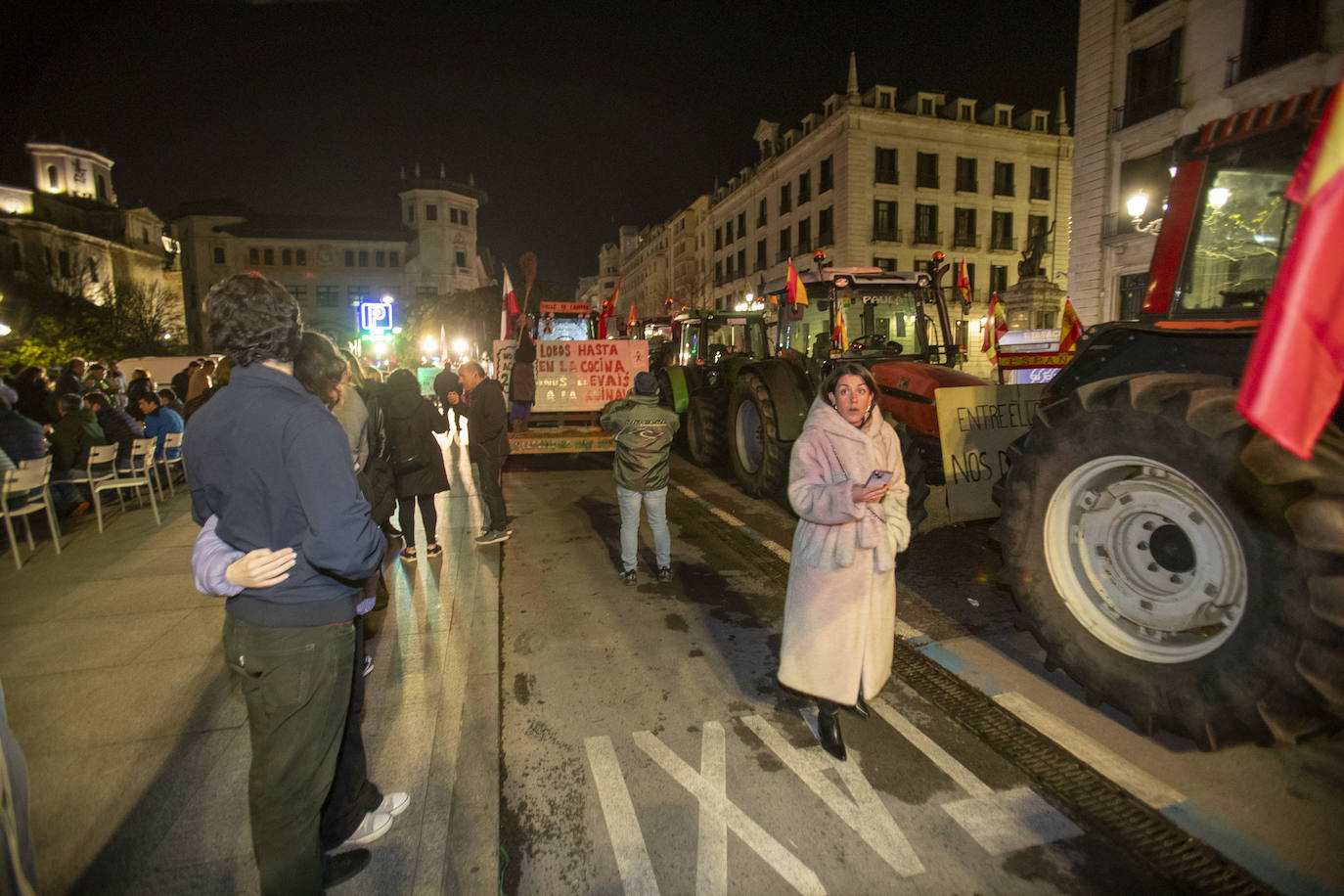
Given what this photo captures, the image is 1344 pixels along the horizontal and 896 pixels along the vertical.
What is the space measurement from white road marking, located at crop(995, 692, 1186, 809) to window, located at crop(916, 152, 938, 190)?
37432 millimetres

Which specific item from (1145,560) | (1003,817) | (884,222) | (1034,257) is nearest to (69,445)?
(1003,817)

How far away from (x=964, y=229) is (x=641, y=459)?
3813cm

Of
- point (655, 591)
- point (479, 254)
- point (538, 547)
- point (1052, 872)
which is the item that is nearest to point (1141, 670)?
point (1052, 872)

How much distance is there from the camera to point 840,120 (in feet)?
113

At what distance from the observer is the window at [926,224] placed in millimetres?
36156

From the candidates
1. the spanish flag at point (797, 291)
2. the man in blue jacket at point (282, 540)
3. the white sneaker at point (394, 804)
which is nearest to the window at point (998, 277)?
the spanish flag at point (797, 291)

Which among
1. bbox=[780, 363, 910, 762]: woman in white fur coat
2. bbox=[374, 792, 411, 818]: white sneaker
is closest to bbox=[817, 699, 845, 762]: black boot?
bbox=[780, 363, 910, 762]: woman in white fur coat

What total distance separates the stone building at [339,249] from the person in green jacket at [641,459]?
59.5 meters

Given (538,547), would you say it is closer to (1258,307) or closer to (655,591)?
(655,591)

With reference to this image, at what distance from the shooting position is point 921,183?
3597 cm

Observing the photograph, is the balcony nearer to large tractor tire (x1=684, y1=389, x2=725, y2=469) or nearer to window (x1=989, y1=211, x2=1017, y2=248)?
large tractor tire (x1=684, y1=389, x2=725, y2=469)

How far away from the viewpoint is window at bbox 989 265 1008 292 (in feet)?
124

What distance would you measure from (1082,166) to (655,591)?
71.6ft

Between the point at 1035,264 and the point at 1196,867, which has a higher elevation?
the point at 1035,264
